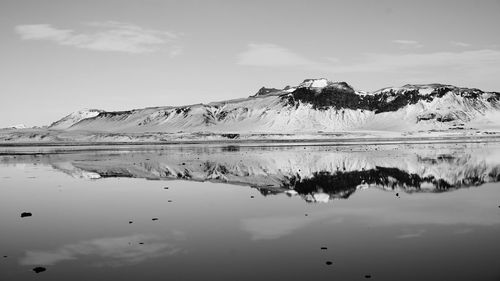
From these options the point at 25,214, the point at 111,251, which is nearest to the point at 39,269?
the point at 111,251

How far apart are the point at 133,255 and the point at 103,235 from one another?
3012 millimetres

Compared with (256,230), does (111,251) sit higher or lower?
higher

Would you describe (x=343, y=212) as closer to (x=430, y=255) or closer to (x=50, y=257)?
(x=430, y=255)

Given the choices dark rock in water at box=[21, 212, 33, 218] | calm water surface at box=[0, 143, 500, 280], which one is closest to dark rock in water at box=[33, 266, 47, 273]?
calm water surface at box=[0, 143, 500, 280]

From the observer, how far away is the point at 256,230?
1625 cm

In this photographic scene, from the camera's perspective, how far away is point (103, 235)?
52.0ft

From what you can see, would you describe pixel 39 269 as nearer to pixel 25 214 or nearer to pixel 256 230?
pixel 256 230

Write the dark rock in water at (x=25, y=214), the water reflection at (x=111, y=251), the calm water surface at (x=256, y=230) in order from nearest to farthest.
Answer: the calm water surface at (x=256, y=230) → the water reflection at (x=111, y=251) → the dark rock in water at (x=25, y=214)

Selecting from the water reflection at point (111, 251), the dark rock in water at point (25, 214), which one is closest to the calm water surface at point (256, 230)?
the water reflection at point (111, 251)

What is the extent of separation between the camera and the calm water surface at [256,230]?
11.9 meters

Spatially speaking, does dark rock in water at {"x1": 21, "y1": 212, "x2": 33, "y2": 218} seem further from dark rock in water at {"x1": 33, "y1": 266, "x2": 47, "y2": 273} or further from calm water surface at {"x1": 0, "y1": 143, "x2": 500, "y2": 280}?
dark rock in water at {"x1": 33, "y1": 266, "x2": 47, "y2": 273}

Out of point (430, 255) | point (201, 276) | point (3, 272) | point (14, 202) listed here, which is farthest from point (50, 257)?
point (14, 202)

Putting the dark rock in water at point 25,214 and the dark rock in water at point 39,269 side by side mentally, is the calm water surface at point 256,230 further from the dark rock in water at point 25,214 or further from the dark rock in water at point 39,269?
the dark rock in water at point 25,214

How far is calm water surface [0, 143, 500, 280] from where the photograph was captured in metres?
11.9
